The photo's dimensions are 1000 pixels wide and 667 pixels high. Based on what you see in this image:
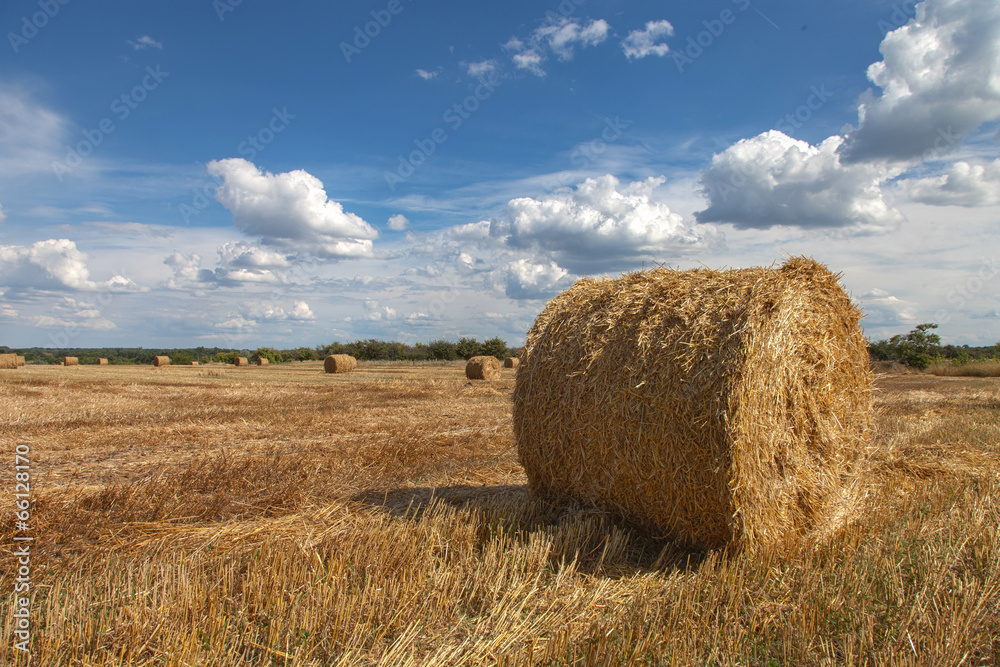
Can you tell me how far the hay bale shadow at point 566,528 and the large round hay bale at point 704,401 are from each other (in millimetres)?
158

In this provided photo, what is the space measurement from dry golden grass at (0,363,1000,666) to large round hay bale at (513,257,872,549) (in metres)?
0.34

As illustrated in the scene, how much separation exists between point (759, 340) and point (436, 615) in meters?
3.24

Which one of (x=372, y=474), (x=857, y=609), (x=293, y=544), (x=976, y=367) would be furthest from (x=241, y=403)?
(x=976, y=367)

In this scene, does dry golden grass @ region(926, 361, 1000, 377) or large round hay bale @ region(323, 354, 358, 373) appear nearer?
dry golden grass @ region(926, 361, 1000, 377)

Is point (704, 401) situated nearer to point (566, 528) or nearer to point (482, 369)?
point (566, 528)

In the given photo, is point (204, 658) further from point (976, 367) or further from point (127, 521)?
point (976, 367)

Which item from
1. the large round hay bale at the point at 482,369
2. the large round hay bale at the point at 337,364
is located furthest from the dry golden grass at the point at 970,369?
the large round hay bale at the point at 337,364

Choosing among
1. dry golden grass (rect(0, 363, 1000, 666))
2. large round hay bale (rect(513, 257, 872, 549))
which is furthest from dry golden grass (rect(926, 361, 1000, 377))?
large round hay bale (rect(513, 257, 872, 549))

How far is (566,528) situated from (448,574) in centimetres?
156

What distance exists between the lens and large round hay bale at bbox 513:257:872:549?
457 cm

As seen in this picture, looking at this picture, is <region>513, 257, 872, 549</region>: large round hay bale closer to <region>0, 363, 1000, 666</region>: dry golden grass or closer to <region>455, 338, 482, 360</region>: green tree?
<region>0, 363, 1000, 666</region>: dry golden grass

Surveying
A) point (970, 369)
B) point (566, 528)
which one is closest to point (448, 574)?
point (566, 528)

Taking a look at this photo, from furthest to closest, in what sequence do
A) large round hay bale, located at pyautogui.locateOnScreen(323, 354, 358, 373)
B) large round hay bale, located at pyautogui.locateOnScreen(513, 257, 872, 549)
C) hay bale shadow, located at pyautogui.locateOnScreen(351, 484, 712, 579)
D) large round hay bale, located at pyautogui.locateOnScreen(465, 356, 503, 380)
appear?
large round hay bale, located at pyautogui.locateOnScreen(323, 354, 358, 373) → large round hay bale, located at pyautogui.locateOnScreen(465, 356, 503, 380) → hay bale shadow, located at pyautogui.locateOnScreen(351, 484, 712, 579) → large round hay bale, located at pyautogui.locateOnScreen(513, 257, 872, 549)

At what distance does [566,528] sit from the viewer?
203 inches
